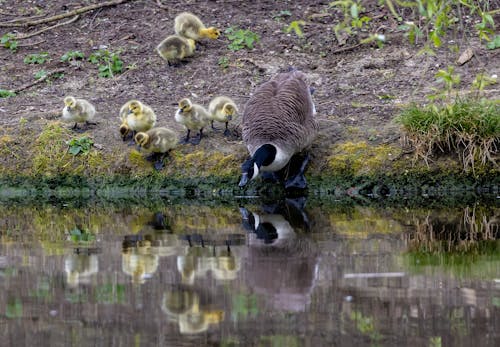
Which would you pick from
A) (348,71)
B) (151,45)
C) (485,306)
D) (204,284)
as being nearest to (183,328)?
(204,284)

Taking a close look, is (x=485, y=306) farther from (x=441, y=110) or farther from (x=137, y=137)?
(x=137, y=137)

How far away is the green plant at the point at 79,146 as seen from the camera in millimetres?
11453

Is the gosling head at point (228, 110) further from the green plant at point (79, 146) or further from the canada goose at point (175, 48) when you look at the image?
the canada goose at point (175, 48)

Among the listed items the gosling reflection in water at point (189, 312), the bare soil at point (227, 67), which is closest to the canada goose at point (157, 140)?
the bare soil at point (227, 67)

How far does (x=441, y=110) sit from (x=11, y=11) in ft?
28.7

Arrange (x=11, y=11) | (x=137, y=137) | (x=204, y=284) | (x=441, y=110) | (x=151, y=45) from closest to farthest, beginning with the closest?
(x=204, y=284) < (x=441, y=110) < (x=137, y=137) < (x=151, y=45) < (x=11, y=11)

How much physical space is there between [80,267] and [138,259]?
466mm

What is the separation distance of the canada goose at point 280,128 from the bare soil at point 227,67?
500mm

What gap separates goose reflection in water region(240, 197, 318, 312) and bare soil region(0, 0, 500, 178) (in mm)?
2052

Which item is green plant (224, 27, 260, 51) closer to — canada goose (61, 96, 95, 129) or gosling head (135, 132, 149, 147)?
canada goose (61, 96, 95, 129)

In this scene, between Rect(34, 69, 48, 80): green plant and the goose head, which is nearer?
the goose head

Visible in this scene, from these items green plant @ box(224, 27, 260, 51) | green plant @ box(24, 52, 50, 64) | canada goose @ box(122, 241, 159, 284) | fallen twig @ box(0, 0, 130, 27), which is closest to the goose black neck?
canada goose @ box(122, 241, 159, 284)

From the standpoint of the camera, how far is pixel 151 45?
555 inches

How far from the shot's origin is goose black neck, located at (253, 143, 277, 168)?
32.8 feet
